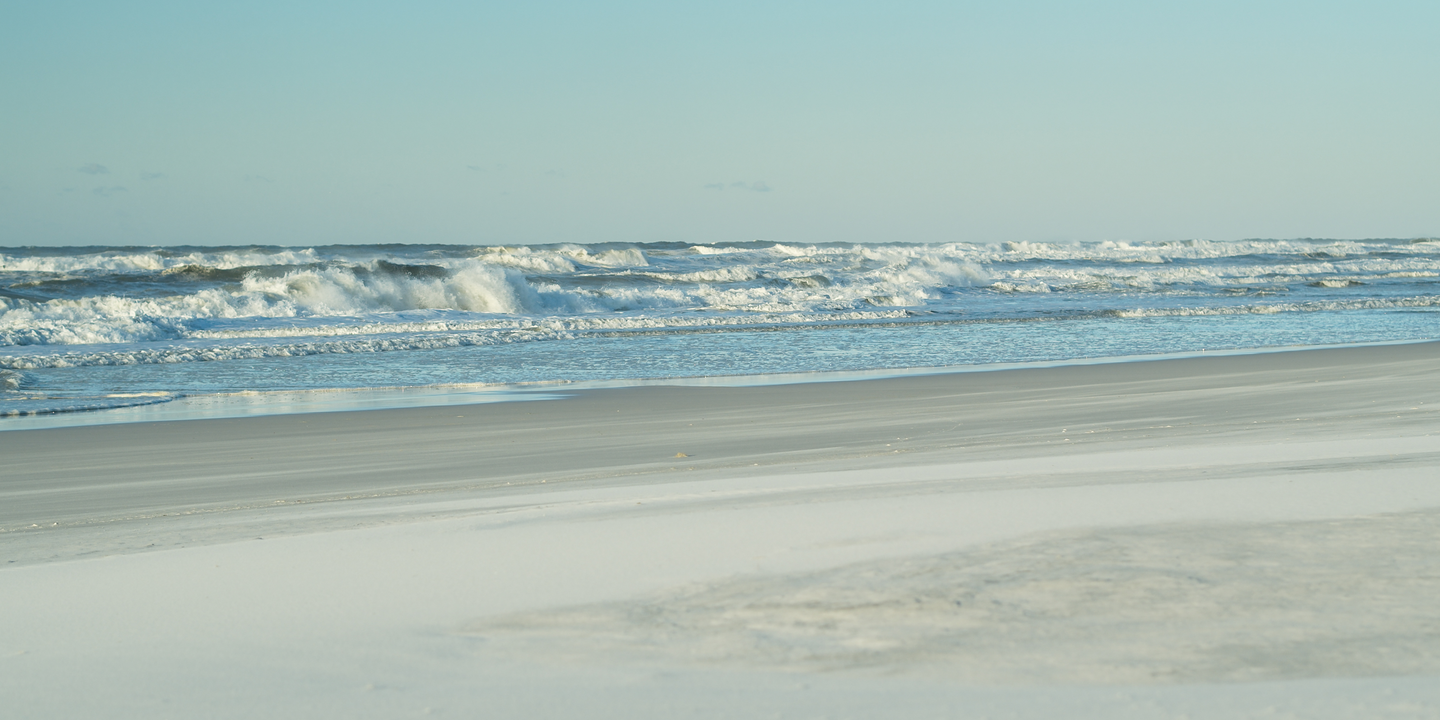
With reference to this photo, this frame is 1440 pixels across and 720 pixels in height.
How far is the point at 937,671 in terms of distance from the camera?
195cm

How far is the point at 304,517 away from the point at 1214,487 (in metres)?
3.15

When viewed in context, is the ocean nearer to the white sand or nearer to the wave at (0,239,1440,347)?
the wave at (0,239,1440,347)

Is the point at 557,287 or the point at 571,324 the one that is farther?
the point at 557,287

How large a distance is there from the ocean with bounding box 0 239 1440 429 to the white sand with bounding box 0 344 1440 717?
19.1 ft

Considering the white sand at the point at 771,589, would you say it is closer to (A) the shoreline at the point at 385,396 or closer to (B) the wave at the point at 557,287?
(A) the shoreline at the point at 385,396

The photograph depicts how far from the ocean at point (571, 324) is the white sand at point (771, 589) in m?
5.81

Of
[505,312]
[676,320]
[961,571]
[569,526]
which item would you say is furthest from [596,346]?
[961,571]

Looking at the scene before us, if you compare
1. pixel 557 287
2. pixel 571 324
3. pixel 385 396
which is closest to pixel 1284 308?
pixel 571 324

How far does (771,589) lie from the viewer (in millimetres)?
2521

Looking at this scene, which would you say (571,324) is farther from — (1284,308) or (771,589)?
(771,589)

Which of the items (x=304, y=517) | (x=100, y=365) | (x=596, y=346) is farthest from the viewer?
(x=596, y=346)

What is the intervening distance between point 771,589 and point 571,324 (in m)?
16.8

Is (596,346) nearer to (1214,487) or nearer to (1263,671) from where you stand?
(1214,487)

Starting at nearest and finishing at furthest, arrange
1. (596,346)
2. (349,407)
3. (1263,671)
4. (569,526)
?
(1263,671) → (569,526) → (349,407) → (596,346)
